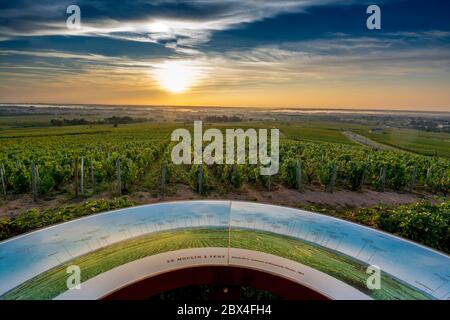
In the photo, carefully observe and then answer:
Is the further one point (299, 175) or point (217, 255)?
point (299, 175)

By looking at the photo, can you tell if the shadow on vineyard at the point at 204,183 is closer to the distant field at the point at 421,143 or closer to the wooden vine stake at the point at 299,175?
the wooden vine stake at the point at 299,175

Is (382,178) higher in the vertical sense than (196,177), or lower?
lower

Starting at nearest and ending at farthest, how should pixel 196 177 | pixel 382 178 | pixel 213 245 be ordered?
1. pixel 213 245
2. pixel 196 177
3. pixel 382 178

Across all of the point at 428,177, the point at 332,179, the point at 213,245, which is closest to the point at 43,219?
the point at 213,245

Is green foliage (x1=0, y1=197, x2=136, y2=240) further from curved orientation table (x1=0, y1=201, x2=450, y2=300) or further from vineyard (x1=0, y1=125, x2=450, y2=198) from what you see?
curved orientation table (x1=0, y1=201, x2=450, y2=300)

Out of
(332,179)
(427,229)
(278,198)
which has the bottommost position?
(278,198)

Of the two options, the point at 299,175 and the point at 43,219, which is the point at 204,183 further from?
the point at 43,219

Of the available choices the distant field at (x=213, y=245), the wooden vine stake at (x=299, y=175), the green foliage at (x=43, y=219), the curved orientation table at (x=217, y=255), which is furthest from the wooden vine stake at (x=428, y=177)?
the distant field at (x=213, y=245)
